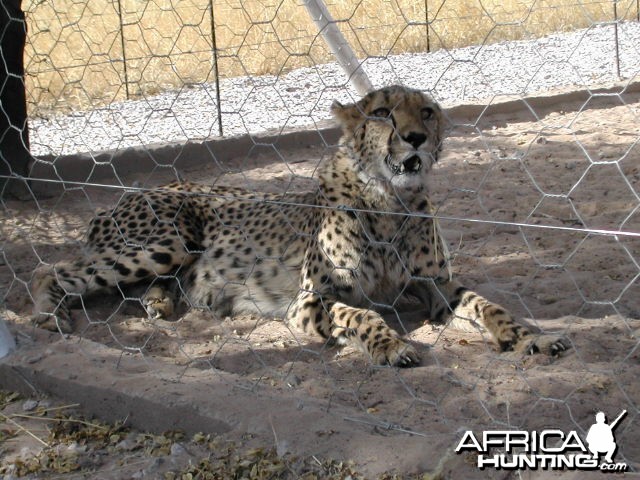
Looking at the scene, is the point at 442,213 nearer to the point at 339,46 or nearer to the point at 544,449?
the point at 339,46

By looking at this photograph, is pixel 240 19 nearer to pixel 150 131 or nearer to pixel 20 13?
pixel 150 131

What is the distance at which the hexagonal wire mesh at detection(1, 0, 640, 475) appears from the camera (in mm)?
2738

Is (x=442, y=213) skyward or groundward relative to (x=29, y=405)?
skyward

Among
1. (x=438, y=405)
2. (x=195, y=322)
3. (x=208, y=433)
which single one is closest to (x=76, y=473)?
(x=208, y=433)

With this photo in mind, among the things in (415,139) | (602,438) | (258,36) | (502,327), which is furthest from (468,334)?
(258,36)

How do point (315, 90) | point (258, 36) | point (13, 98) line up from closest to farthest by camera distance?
point (13, 98) < point (315, 90) < point (258, 36)

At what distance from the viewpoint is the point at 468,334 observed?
3.56 m

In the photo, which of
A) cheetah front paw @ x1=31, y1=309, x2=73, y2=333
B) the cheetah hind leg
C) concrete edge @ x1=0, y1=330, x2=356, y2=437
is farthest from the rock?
the cheetah hind leg

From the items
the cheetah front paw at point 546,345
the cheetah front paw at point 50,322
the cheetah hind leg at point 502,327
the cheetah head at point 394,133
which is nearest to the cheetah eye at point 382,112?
the cheetah head at point 394,133

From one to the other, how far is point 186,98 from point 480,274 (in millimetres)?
4674

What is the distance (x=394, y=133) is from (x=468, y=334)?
830 mm

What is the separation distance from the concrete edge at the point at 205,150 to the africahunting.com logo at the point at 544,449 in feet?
11.0

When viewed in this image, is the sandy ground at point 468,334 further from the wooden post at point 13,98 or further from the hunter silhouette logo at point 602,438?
the wooden post at point 13,98

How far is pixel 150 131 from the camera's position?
7.17 m
